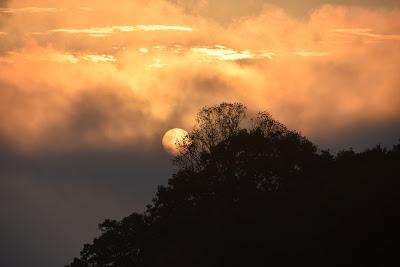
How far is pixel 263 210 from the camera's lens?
9981 cm

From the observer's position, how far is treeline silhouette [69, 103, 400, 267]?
88250 millimetres

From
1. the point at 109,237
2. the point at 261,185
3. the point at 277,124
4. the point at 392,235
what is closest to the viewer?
the point at 392,235

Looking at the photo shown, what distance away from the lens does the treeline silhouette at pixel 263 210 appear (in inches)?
3474

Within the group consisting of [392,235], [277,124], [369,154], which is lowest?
[392,235]

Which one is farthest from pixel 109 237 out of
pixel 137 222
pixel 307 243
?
pixel 307 243

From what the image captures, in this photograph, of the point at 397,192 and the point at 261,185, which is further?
the point at 261,185

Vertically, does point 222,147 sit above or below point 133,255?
above

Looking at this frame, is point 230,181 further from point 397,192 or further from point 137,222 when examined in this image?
point 397,192

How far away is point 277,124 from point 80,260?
3240cm

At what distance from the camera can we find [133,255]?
132 meters

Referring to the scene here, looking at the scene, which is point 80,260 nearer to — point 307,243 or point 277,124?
point 277,124

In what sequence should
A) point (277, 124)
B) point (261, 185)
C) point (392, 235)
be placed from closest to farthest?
1. point (392, 235)
2. point (261, 185)
3. point (277, 124)

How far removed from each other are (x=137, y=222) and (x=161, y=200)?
961cm

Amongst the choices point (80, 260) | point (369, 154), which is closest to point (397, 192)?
point (369, 154)
